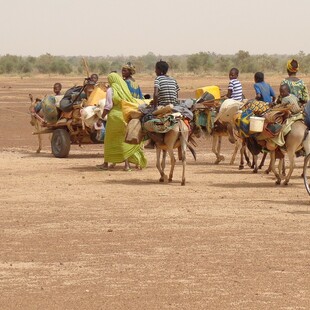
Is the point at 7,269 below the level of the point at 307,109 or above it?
below

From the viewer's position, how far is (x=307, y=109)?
603 inches

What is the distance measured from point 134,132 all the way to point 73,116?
4.95m

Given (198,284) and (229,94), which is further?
(229,94)

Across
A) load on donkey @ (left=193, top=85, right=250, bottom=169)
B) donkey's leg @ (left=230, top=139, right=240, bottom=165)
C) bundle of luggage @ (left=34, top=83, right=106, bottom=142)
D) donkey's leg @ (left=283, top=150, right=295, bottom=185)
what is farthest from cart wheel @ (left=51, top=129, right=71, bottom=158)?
donkey's leg @ (left=283, top=150, right=295, bottom=185)

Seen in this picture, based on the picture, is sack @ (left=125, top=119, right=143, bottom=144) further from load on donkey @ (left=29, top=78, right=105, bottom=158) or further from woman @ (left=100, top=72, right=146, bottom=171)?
load on donkey @ (left=29, top=78, right=105, bottom=158)

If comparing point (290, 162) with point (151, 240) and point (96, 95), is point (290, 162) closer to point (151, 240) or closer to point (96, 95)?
point (151, 240)

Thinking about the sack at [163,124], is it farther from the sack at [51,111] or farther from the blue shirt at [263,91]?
the sack at [51,111]

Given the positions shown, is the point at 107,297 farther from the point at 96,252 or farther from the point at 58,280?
the point at 96,252

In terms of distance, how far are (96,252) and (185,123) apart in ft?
22.0

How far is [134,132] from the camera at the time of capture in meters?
18.6

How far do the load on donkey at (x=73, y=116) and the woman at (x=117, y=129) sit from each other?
1410 millimetres

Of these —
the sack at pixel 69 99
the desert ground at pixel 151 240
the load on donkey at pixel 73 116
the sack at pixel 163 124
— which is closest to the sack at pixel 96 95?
the load on donkey at pixel 73 116

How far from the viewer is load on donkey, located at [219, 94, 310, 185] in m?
17.7

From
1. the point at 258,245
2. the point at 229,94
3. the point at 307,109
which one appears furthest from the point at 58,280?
the point at 229,94
